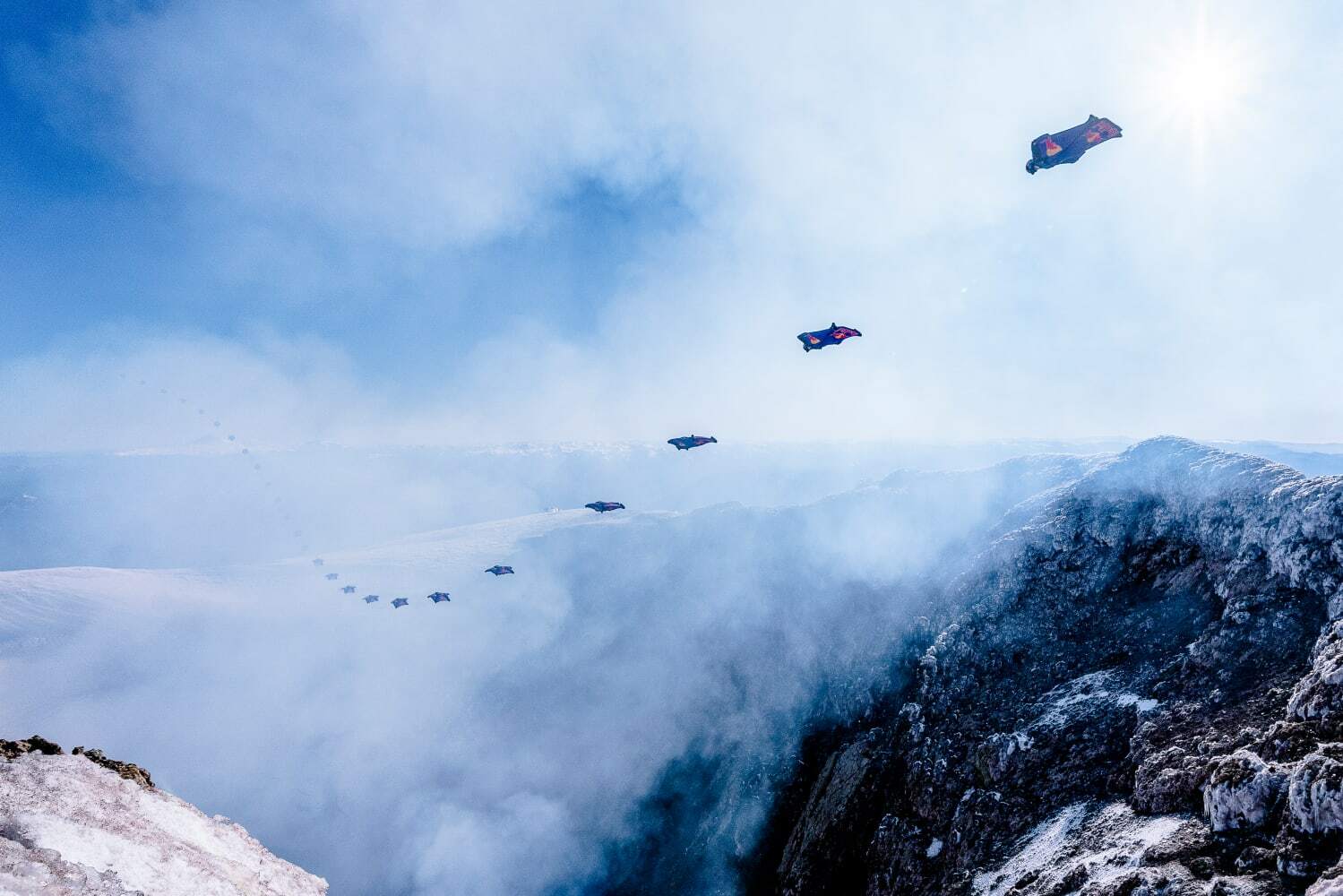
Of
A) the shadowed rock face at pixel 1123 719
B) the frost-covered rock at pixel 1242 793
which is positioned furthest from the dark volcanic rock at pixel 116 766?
the frost-covered rock at pixel 1242 793

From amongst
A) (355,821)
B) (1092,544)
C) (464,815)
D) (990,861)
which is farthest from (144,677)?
(1092,544)

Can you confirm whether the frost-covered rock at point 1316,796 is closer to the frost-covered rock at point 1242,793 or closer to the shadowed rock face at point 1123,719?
the shadowed rock face at point 1123,719

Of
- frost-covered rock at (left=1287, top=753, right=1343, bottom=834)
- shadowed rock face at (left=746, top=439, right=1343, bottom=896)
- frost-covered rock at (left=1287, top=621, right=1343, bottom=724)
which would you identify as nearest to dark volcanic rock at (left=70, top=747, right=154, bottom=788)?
shadowed rock face at (left=746, top=439, right=1343, bottom=896)

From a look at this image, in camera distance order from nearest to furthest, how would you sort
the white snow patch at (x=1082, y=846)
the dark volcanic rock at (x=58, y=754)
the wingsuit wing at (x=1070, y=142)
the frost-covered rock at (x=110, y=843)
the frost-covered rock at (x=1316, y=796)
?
the frost-covered rock at (x=110, y=843), the frost-covered rock at (x=1316, y=796), the dark volcanic rock at (x=58, y=754), the white snow patch at (x=1082, y=846), the wingsuit wing at (x=1070, y=142)

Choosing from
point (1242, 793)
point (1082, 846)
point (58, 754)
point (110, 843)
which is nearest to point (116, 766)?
point (58, 754)

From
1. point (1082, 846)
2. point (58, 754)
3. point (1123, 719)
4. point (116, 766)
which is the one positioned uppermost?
point (58, 754)

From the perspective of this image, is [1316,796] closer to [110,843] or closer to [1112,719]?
[1112,719]
